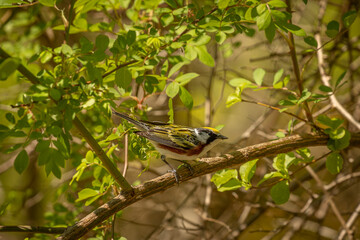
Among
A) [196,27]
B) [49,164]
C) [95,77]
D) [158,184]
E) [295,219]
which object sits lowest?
[295,219]

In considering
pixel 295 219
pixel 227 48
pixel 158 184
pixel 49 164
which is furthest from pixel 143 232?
pixel 49 164

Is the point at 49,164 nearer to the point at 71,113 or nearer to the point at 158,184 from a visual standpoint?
the point at 71,113

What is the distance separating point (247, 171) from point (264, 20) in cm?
98

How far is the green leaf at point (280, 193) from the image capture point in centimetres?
255

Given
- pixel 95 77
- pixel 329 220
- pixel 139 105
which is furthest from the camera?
pixel 329 220

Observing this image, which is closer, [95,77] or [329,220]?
[95,77]

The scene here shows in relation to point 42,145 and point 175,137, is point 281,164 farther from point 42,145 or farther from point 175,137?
point 42,145

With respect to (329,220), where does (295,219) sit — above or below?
above

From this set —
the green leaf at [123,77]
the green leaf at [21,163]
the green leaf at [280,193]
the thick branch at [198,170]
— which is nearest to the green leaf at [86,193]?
the thick branch at [198,170]

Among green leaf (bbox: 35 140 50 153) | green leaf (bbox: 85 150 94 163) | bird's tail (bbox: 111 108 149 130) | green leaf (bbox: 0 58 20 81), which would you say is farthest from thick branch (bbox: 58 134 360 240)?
green leaf (bbox: 0 58 20 81)

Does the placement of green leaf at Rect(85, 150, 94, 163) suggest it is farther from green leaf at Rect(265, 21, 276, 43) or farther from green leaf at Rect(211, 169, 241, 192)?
green leaf at Rect(265, 21, 276, 43)

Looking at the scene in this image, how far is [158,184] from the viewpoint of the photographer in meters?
2.45

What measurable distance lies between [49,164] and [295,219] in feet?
9.88

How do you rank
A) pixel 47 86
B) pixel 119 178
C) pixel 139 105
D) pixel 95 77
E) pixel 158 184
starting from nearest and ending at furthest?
1. pixel 47 86
2. pixel 95 77
3. pixel 119 178
4. pixel 158 184
5. pixel 139 105
